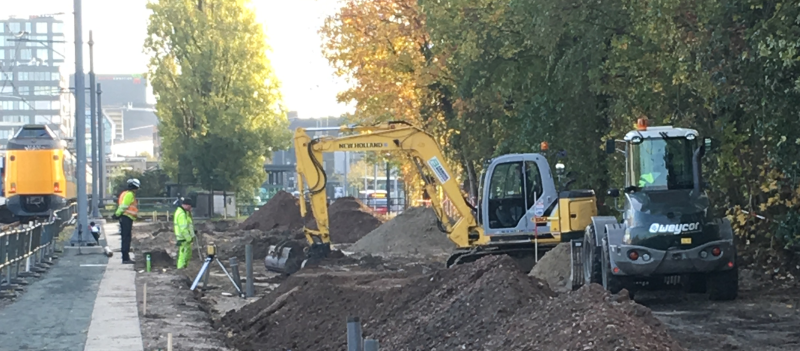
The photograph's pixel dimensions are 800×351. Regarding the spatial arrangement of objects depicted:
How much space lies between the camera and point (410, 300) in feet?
45.5

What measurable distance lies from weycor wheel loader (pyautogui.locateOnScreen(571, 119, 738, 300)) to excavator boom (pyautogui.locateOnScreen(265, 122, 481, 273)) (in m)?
6.10

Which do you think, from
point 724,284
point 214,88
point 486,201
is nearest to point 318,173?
point 486,201

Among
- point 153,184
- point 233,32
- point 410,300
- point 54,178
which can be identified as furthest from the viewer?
point 153,184

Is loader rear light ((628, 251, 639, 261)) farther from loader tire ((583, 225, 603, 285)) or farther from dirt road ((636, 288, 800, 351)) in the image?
loader tire ((583, 225, 603, 285))

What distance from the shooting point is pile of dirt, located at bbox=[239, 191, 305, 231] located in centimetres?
4712

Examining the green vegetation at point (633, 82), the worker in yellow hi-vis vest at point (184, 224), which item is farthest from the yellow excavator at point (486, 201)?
the worker in yellow hi-vis vest at point (184, 224)

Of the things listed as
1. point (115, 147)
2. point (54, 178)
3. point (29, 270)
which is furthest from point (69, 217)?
point (115, 147)

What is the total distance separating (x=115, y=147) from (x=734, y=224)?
18120 cm

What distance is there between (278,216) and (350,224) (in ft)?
21.3

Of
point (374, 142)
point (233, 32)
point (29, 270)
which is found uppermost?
point (233, 32)

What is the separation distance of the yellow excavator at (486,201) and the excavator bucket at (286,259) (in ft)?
0.08

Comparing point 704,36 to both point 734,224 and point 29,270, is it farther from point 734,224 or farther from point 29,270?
point 29,270

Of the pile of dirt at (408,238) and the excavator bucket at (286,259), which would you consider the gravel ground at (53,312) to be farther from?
the pile of dirt at (408,238)

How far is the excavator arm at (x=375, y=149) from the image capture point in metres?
22.7
